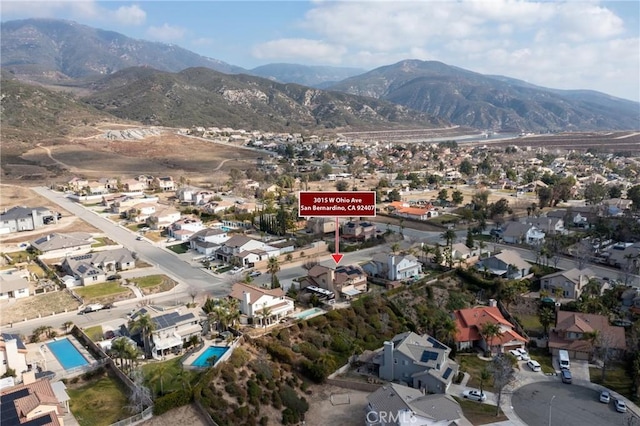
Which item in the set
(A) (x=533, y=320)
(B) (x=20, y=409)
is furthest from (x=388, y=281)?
(B) (x=20, y=409)

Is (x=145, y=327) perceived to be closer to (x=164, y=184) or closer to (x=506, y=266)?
(x=506, y=266)

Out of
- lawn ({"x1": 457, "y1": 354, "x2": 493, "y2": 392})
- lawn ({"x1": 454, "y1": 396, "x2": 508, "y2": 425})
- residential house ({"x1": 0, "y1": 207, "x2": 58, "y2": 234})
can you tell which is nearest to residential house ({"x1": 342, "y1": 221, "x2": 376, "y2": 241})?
lawn ({"x1": 457, "y1": 354, "x2": 493, "y2": 392})

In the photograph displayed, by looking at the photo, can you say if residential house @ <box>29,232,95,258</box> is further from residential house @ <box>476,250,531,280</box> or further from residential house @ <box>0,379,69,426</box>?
residential house @ <box>476,250,531,280</box>

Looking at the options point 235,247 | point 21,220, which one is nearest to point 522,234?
point 235,247

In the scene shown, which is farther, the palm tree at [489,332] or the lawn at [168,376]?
the palm tree at [489,332]

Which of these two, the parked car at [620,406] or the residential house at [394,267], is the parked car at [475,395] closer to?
the parked car at [620,406]

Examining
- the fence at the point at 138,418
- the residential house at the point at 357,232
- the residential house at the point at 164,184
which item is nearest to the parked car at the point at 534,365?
the fence at the point at 138,418

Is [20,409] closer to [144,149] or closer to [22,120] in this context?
[144,149]
